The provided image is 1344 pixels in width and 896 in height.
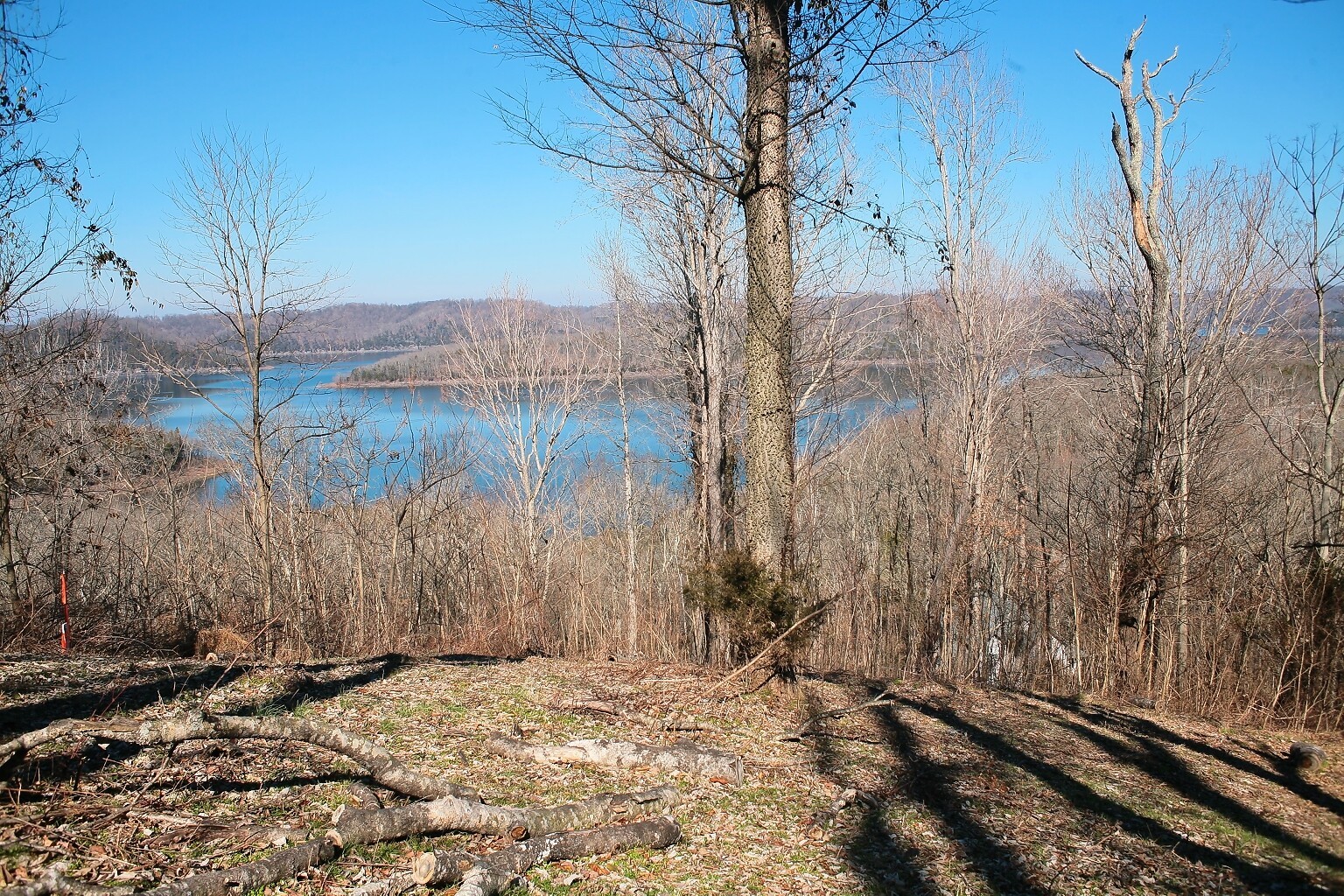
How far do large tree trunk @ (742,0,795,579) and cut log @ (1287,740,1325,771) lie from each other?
3.73 meters

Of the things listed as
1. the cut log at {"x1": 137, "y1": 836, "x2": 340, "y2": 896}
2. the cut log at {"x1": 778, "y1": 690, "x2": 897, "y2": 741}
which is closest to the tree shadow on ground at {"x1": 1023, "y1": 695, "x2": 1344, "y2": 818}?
the cut log at {"x1": 778, "y1": 690, "x2": 897, "y2": 741}

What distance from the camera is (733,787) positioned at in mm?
4480

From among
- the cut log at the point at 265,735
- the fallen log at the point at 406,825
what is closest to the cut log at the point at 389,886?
the fallen log at the point at 406,825

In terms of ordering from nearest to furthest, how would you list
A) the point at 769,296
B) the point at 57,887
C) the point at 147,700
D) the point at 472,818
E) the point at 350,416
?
1. the point at 57,887
2. the point at 472,818
3. the point at 147,700
4. the point at 769,296
5. the point at 350,416

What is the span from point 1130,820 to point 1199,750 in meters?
2.07

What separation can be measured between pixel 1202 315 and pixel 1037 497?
5.88 metres

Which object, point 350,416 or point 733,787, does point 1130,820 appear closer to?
point 733,787

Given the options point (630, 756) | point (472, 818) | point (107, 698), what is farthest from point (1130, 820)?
point (107, 698)

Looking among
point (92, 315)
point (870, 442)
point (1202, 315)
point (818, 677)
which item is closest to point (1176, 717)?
point (818, 677)

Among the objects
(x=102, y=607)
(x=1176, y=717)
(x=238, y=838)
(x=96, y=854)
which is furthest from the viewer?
(x=102, y=607)

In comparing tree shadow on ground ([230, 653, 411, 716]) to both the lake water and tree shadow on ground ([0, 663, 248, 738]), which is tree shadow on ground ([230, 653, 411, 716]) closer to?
tree shadow on ground ([0, 663, 248, 738])

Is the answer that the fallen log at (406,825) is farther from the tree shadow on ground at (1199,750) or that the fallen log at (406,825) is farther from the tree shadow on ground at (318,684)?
the tree shadow on ground at (1199,750)

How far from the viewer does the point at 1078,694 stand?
7941 mm

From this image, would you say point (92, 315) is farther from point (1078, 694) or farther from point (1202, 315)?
point (1202, 315)
